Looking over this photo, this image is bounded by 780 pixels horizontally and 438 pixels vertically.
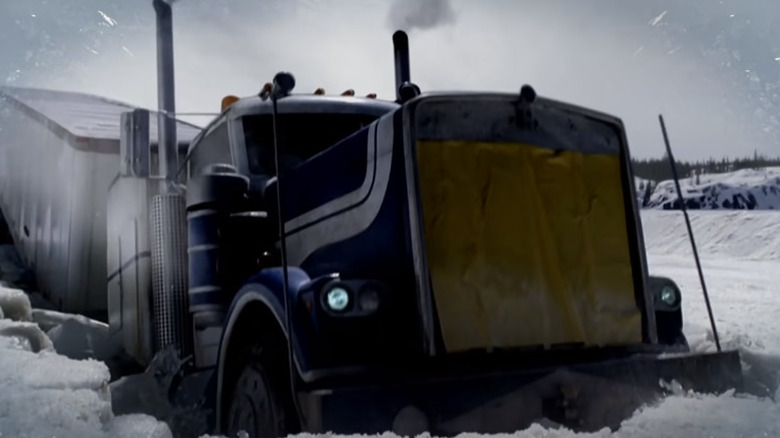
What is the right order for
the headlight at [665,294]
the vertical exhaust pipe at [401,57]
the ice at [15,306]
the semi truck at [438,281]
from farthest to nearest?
1. the ice at [15,306]
2. the vertical exhaust pipe at [401,57]
3. the headlight at [665,294]
4. the semi truck at [438,281]

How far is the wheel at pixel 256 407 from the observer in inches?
127

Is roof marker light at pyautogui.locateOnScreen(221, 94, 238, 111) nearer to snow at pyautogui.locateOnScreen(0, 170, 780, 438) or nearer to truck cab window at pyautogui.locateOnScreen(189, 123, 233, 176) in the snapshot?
truck cab window at pyautogui.locateOnScreen(189, 123, 233, 176)

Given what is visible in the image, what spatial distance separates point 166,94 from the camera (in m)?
5.45

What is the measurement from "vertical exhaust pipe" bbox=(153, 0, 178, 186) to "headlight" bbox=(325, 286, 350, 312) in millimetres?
2656

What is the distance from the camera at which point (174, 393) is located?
189 inches

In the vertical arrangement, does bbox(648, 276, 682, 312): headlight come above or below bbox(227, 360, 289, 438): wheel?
above

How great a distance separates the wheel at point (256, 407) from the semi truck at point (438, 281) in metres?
0.01

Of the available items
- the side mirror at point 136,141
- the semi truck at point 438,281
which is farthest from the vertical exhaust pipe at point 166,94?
the semi truck at point 438,281

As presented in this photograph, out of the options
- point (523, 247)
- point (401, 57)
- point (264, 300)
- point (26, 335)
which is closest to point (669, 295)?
point (523, 247)

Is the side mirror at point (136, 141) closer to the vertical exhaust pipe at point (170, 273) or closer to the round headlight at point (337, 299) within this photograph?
the vertical exhaust pipe at point (170, 273)

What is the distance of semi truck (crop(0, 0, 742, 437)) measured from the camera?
9.96ft

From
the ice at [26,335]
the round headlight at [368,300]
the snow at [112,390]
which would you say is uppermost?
the round headlight at [368,300]

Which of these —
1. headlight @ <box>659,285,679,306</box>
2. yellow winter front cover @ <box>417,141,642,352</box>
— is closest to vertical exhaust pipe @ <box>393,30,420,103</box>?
yellow winter front cover @ <box>417,141,642,352</box>

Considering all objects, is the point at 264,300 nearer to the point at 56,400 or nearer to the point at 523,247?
the point at 56,400
